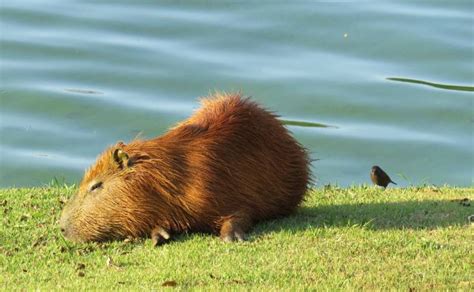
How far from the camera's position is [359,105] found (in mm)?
15562

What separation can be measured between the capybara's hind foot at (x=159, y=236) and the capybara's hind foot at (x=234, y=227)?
368 mm

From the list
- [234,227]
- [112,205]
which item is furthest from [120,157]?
[234,227]

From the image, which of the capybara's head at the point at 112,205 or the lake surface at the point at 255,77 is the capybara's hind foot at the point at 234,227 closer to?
the capybara's head at the point at 112,205

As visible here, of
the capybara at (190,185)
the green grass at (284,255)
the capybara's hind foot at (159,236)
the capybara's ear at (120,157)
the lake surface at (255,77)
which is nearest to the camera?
the green grass at (284,255)

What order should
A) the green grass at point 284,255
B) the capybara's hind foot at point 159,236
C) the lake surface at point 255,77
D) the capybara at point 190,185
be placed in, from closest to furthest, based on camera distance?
1. the green grass at point 284,255
2. the capybara's hind foot at point 159,236
3. the capybara at point 190,185
4. the lake surface at point 255,77

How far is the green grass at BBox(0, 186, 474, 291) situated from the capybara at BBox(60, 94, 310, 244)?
0.37 ft

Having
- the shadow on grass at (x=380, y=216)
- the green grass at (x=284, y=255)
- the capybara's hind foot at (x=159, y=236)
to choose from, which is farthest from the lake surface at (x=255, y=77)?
the capybara's hind foot at (x=159, y=236)

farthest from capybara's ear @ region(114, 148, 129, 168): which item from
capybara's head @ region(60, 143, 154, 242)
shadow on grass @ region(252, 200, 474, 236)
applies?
shadow on grass @ region(252, 200, 474, 236)

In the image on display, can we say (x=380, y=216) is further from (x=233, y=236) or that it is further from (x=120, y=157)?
(x=120, y=157)

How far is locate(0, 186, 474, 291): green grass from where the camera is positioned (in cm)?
734

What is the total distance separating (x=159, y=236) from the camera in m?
8.30

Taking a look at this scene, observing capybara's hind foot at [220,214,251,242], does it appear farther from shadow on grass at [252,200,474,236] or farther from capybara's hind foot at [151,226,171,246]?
capybara's hind foot at [151,226,171,246]

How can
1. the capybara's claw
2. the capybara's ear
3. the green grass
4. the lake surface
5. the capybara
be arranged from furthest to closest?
the lake surface, the capybara's ear, the capybara, the capybara's claw, the green grass

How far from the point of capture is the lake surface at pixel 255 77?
14586 mm
